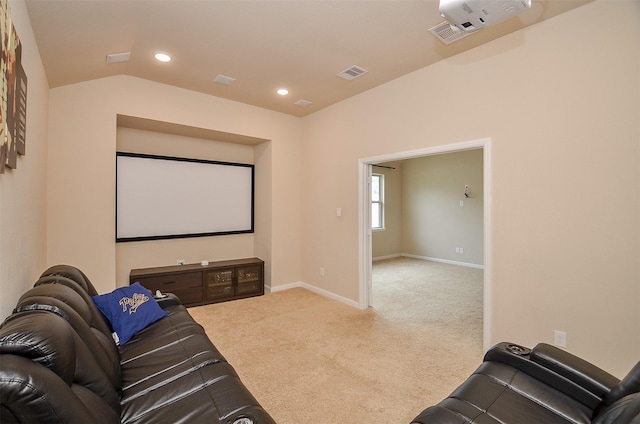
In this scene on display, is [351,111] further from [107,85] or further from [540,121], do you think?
[107,85]

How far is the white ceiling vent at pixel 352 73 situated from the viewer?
3461mm

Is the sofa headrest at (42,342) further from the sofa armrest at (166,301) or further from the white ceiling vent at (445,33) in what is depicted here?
the white ceiling vent at (445,33)

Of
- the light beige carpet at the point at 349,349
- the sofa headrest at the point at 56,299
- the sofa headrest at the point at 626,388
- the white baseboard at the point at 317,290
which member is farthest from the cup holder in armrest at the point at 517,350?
the white baseboard at the point at 317,290

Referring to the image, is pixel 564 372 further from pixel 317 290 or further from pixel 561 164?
pixel 317 290

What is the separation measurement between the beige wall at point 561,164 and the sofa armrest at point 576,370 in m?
1.09

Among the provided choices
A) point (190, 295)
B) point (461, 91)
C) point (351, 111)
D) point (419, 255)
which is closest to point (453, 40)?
point (461, 91)

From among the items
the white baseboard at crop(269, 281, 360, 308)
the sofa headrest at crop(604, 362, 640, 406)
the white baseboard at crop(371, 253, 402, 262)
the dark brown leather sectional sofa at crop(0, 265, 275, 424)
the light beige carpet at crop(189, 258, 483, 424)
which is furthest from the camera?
the white baseboard at crop(371, 253, 402, 262)

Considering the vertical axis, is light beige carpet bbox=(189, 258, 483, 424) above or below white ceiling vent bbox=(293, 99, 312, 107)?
below

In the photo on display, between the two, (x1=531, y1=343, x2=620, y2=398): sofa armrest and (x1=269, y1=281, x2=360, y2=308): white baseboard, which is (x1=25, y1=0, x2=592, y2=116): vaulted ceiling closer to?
(x1=531, y1=343, x2=620, y2=398): sofa armrest

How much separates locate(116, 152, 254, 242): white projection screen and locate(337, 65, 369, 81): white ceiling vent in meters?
2.38

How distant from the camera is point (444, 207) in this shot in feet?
25.0

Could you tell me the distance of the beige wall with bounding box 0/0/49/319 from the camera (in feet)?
5.25

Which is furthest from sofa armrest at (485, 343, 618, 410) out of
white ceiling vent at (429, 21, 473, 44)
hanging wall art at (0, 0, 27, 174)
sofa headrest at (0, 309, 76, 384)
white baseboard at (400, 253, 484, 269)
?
white baseboard at (400, 253, 484, 269)

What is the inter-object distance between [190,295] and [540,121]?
14.7 feet
